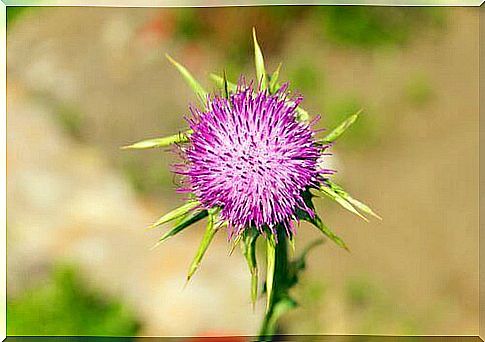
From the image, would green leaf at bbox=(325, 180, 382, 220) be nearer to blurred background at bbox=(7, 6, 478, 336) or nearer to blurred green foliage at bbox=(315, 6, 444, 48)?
blurred background at bbox=(7, 6, 478, 336)

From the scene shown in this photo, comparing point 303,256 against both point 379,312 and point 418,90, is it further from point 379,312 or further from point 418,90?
point 418,90

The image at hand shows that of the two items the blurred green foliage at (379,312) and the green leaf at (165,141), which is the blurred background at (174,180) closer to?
the blurred green foliage at (379,312)

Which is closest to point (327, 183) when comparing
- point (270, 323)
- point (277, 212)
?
point (277, 212)

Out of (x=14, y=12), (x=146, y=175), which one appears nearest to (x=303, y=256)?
(x=146, y=175)

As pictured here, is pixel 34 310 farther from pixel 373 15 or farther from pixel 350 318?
pixel 373 15

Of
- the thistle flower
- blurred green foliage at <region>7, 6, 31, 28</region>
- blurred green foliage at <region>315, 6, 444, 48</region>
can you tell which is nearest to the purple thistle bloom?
the thistle flower

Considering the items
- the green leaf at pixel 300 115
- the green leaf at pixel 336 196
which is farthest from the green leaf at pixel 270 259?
the green leaf at pixel 300 115
